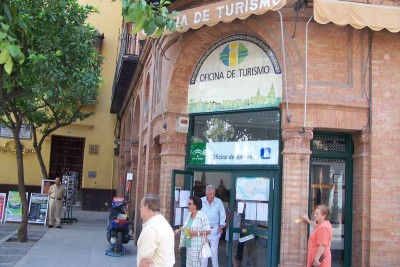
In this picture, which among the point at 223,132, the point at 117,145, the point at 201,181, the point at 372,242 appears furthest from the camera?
the point at 117,145

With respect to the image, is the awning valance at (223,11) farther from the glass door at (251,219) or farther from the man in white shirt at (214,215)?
the man in white shirt at (214,215)

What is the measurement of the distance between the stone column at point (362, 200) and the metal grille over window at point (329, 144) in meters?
0.33

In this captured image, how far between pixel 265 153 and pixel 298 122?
102 centimetres

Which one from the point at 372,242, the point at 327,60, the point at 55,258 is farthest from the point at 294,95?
the point at 55,258

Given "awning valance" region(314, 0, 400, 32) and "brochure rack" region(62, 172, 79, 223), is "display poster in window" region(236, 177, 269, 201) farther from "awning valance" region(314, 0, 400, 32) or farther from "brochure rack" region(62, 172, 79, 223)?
"brochure rack" region(62, 172, 79, 223)

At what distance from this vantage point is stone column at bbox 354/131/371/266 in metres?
8.66

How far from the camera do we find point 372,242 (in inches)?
337

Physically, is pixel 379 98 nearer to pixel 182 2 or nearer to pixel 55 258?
pixel 182 2

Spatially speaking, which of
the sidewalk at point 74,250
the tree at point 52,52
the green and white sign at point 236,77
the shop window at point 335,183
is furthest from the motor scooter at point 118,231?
the shop window at point 335,183

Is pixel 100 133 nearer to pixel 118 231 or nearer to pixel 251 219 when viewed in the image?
pixel 118 231

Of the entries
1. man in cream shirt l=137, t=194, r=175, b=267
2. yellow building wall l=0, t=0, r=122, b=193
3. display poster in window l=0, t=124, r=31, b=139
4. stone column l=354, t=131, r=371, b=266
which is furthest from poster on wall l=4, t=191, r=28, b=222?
man in cream shirt l=137, t=194, r=175, b=267

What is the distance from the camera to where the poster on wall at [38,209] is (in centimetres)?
1794

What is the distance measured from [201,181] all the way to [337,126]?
3.52m

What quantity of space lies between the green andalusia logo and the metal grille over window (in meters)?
2.29
